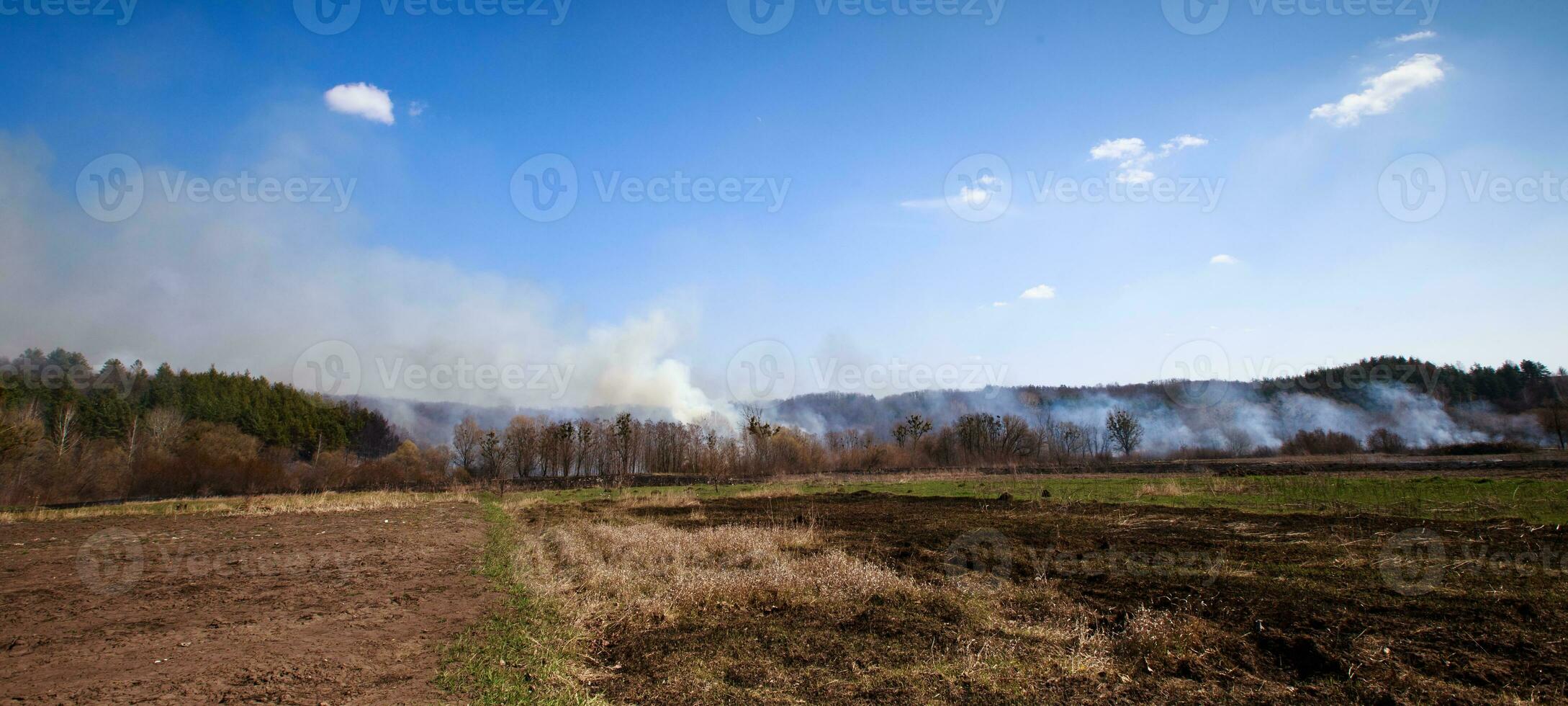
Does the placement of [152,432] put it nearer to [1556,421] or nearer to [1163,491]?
[1163,491]

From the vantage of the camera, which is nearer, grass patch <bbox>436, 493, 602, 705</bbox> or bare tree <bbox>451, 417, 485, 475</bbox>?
grass patch <bbox>436, 493, 602, 705</bbox>

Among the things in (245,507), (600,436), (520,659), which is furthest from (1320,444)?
(245,507)

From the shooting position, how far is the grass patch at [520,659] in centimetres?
592

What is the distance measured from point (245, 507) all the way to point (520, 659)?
104 feet

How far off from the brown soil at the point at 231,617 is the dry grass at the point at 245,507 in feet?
38.9

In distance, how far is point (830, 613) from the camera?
27.6ft

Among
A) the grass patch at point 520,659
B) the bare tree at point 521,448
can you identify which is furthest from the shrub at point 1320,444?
the bare tree at point 521,448

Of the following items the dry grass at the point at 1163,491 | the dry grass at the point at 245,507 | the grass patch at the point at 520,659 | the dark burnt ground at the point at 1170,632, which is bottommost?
the dry grass at the point at 245,507

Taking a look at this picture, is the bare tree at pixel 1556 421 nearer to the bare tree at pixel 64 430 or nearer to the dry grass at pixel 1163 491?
the dry grass at pixel 1163 491

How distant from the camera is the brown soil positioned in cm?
580

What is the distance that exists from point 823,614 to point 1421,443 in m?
98.3

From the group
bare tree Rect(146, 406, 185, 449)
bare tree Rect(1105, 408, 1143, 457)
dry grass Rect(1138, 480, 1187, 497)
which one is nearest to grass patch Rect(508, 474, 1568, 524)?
dry grass Rect(1138, 480, 1187, 497)

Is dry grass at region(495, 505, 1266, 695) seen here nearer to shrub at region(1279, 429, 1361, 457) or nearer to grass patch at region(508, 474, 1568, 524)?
grass patch at region(508, 474, 1568, 524)

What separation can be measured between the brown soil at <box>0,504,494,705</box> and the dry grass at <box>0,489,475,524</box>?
38.9 feet
